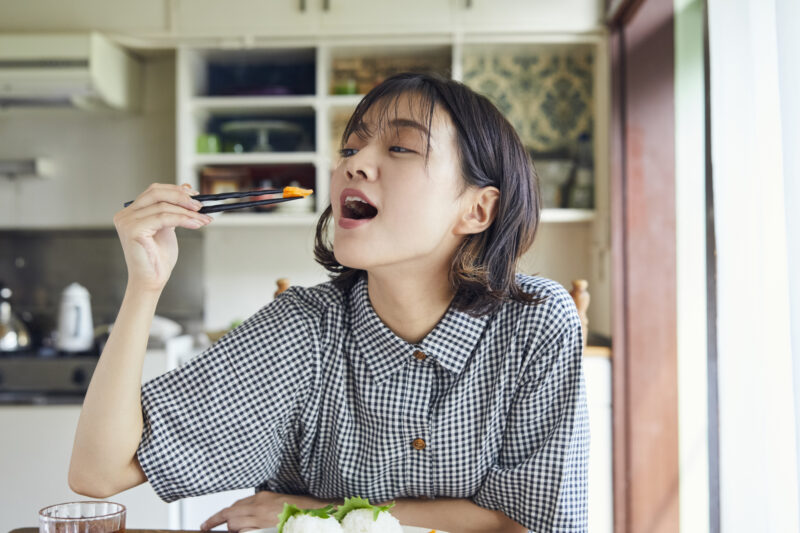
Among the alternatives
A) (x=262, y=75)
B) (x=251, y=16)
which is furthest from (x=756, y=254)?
(x=262, y=75)

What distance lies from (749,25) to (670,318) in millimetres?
1499

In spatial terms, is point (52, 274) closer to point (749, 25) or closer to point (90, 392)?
point (90, 392)

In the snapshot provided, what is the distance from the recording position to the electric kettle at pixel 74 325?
268 centimetres

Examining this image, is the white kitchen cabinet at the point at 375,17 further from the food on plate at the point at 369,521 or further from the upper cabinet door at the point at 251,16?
the food on plate at the point at 369,521

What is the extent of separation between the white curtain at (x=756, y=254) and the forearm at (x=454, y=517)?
39 cm

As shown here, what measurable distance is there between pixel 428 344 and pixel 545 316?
19 centimetres

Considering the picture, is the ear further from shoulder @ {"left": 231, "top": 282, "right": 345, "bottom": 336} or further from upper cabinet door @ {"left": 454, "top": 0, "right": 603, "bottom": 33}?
upper cabinet door @ {"left": 454, "top": 0, "right": 603, "bottom": 33}

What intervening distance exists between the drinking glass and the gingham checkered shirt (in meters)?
0.26

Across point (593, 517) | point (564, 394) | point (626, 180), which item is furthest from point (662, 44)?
point (564, 394)

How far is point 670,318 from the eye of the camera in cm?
250

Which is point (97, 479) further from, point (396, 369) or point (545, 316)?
point (545, 316)

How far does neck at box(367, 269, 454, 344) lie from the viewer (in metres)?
1.11

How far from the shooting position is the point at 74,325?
2.71 meters

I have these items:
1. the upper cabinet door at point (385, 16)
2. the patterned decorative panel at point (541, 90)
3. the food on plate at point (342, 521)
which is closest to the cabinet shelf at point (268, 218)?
the upper cabinet door at point (385, 16)
